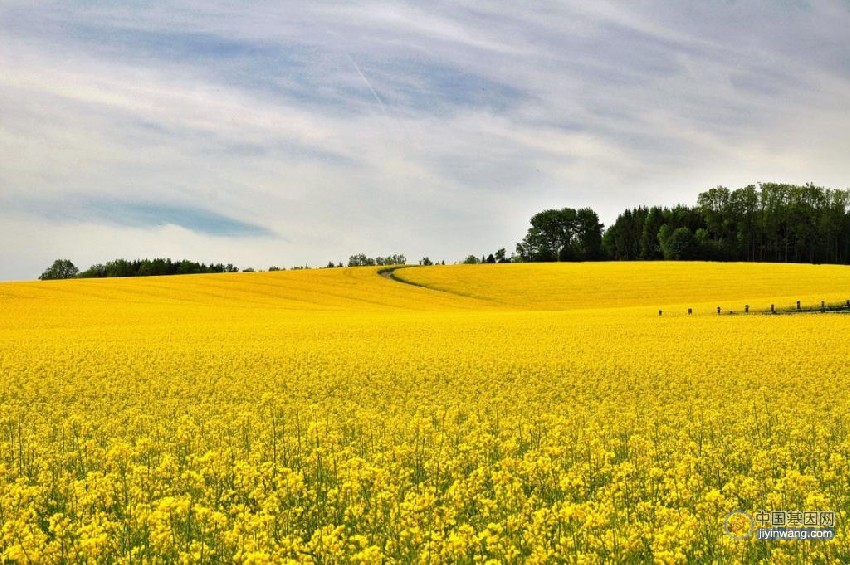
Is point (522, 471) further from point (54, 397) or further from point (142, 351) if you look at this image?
point (142, 351)

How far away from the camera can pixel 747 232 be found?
117 metres

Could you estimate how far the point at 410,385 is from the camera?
17.5 meters

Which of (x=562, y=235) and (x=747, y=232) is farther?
(x=562, y=235)

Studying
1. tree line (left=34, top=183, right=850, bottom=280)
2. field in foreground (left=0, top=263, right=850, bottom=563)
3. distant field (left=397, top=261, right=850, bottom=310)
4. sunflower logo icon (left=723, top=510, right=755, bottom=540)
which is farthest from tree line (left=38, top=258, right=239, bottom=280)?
sunflower logo icon (left=723, top=510, right=755, bottom=540)

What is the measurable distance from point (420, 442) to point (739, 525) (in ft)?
16.8

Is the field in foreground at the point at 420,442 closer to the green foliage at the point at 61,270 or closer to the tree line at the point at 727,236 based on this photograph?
the tree line at the point at 727,236

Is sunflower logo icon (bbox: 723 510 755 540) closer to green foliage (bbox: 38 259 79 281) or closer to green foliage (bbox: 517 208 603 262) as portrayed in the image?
green foliage (bbox: 517 208 603 262)

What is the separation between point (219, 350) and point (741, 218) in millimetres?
114250

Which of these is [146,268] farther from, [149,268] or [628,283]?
[628,283]

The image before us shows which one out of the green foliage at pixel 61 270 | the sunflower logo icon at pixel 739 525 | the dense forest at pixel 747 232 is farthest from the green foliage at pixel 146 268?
the sunflower logo icon at pixel 739 525

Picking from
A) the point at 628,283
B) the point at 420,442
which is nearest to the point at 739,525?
the point at 420,442

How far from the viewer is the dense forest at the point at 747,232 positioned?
4478 inches

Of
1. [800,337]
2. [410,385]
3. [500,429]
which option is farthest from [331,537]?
[800,337]

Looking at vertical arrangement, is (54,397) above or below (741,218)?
below
